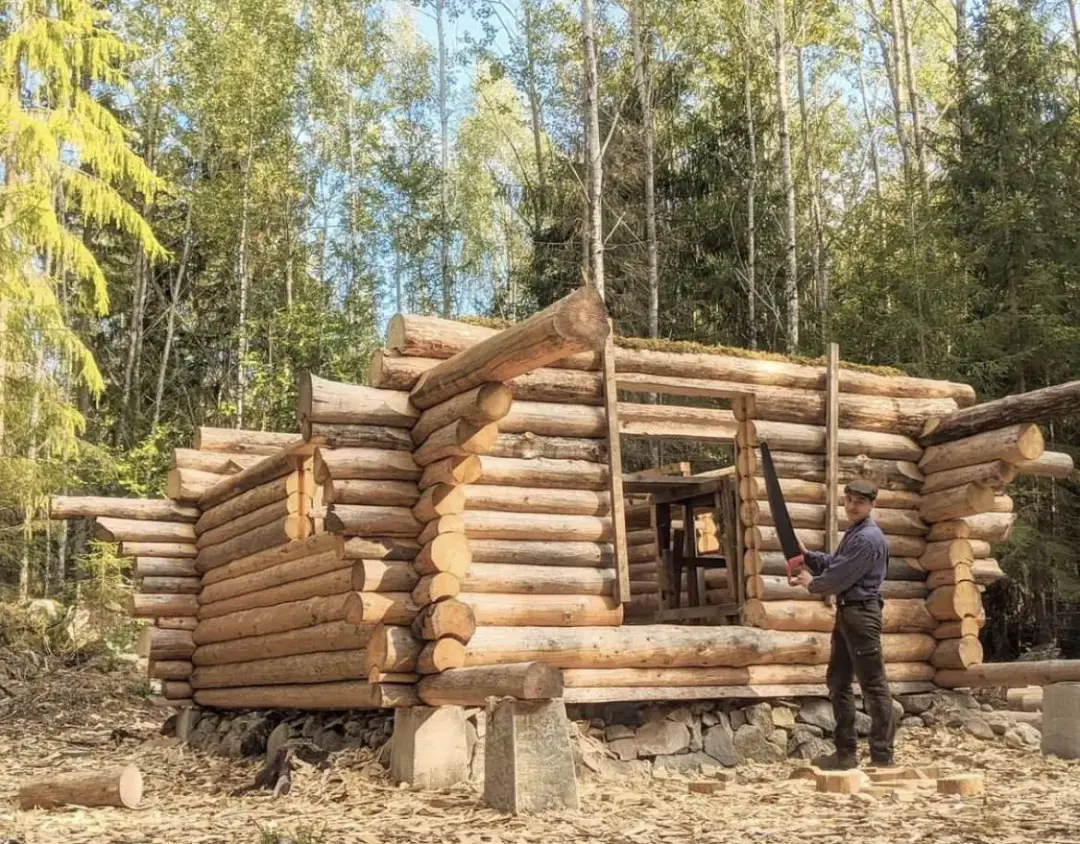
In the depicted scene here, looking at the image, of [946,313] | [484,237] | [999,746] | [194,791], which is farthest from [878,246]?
[484,237]

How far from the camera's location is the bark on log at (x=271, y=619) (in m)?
10.5

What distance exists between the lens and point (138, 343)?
2641cm

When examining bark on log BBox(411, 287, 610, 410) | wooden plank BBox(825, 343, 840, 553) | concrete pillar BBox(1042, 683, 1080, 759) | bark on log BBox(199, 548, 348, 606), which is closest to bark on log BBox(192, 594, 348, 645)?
bark on log BBox(199, 548, 348, 606)

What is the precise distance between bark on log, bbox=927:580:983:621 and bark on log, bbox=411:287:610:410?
17.8 feet

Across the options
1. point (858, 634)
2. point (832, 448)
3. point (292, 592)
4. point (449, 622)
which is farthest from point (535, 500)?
point (292, 592)

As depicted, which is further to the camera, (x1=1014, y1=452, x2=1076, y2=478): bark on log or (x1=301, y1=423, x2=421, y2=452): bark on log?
(x1=1014, y1=452, x2=1076, y2=478): bark on log

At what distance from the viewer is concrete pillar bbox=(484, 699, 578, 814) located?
7031 millimetres

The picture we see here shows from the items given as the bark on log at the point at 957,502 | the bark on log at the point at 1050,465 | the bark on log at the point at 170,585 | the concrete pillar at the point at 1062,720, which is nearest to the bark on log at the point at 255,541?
the bark on log at the point at 170,585

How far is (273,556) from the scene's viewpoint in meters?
12.0

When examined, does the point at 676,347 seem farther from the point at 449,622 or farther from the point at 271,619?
the point at 271,619

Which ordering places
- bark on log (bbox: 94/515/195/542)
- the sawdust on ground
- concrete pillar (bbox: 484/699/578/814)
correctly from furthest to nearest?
bark on log (bbox: 94/515/195/542), concrete pillar (bbox: 484/699/578/814), the sawdust on ground

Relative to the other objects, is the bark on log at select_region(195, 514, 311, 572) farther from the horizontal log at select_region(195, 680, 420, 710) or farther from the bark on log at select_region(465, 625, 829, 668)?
the bark on log at select_region(465, 625, 829, 668)

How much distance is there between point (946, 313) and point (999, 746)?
9650mm

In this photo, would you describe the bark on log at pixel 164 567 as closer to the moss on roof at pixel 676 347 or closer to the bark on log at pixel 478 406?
the moss on roof at pixel 676 347
